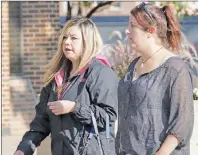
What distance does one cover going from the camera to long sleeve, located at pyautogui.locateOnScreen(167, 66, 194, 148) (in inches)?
111

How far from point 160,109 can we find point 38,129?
120 cm

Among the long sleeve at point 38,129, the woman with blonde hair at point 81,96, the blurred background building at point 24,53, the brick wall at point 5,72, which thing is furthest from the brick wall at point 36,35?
the woman with blonde hair at point 81,96

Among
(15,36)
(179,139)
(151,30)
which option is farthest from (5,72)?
(179,139)

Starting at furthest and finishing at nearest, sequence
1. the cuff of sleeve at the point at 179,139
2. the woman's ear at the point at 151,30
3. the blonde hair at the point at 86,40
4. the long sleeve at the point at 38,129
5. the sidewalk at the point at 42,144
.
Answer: the sidewalk at the point at 42,144 < the long sleeve at the point at 38,129 < the blonde hair at the point at 86,40 < the woman's ear at the point at 151,30 < the cuff of sleeve at the point at 179,139

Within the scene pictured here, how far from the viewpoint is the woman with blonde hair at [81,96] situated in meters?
3.47

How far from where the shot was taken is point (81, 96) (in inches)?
138

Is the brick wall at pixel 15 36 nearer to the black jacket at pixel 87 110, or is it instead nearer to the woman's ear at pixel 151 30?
the black jacket at pixel 87 110

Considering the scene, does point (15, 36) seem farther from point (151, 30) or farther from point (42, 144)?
point (151, 30)

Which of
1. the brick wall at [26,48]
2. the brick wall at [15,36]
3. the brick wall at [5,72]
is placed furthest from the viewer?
the brick wall at [15,36]

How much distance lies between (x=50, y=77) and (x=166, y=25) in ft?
3.43

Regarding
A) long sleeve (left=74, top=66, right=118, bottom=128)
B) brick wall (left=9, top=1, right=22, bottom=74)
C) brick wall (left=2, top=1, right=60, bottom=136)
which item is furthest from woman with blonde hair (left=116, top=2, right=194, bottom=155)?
brick wall (left=9, top=1, right=22, bottom=74)

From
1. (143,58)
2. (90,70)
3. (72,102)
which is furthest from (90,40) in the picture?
(143,58)

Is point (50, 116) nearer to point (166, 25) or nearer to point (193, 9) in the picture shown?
point (166, 25)

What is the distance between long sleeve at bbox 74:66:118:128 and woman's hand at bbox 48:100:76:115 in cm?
4
